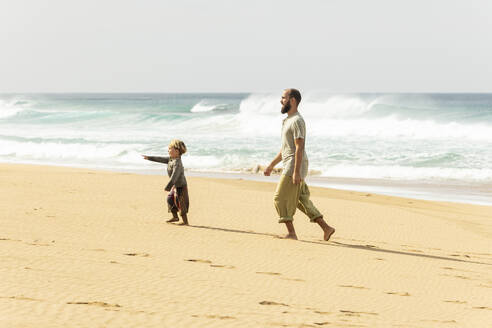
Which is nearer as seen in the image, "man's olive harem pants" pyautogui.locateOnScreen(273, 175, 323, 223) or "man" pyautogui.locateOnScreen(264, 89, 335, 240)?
"man" pyautogui.locateOnScreen(264, 89, 335, 240)

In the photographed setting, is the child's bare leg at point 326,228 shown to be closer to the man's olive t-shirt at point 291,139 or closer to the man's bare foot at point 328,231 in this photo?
the man's bare foot at point 328,231

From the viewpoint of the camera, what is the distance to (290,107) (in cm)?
759

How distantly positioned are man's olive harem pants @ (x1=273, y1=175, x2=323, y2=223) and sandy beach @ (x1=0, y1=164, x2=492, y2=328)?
16.4 inches

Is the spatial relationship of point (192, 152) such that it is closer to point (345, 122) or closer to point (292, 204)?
point (345, 122)

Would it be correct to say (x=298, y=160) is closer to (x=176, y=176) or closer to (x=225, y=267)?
(x=225, y=267)

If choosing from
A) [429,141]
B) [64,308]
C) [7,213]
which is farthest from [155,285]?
[429,141]

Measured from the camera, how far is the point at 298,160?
7.44m

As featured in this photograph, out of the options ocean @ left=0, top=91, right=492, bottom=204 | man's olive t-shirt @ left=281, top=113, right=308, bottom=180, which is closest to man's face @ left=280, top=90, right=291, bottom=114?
man's olive t-shirt @ left=281, top=113, right=308, bottom=180

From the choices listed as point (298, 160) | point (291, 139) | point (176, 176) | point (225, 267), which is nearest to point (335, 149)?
point (176, 176)

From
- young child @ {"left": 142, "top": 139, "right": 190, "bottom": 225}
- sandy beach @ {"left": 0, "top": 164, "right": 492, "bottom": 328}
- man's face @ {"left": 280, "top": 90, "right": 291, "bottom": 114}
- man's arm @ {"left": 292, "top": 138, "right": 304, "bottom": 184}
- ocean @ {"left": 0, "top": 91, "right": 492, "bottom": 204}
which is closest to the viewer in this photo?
sandy beach @ {"left": 0, "top": 164, "right": 492, "bottom": 328}

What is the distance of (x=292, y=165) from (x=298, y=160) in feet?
0.58

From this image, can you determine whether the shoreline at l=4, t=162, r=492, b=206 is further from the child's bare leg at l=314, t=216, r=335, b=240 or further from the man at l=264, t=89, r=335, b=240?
the man at l=264, t=89, r=335, b=240

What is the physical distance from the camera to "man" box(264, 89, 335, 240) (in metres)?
7.45

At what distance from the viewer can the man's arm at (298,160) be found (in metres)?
7.39
